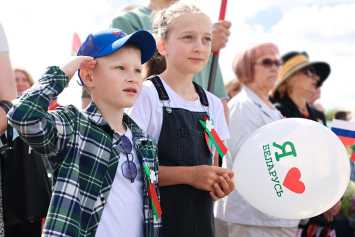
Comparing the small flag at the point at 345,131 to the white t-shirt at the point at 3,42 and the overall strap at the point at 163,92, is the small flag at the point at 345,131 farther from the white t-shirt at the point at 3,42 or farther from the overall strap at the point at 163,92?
the white t-shirt at the point at 3,42

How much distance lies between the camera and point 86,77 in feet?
5.89

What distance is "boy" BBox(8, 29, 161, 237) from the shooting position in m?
1.48

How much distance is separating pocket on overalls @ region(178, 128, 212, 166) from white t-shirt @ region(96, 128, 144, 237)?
306 mm

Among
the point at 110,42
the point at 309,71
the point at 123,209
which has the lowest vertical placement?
the point at 123,209

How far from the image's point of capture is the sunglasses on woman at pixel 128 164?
1.70 m

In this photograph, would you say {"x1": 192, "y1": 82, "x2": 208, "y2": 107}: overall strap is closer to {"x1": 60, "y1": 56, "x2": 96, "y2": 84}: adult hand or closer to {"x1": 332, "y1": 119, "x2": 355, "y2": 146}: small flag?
{"x1": 60, "y1": 56, "x2": 96, "y2": 84}: adult hand

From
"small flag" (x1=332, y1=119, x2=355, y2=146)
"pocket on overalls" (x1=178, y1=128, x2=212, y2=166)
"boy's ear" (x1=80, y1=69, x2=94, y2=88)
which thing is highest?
"boy's ear" (x1=80, y1=69, x2=94, y2=88)

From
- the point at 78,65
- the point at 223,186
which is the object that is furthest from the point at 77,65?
the point at 223,186

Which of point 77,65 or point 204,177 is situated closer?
point 77,65

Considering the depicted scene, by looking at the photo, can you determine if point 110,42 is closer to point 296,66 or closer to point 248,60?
point 248,60

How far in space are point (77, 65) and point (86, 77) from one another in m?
0.15

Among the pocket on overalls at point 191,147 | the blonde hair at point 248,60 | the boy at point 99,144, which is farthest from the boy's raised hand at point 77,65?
the blonde hair at point 248,60

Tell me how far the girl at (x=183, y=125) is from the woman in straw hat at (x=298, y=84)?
5.70 ft

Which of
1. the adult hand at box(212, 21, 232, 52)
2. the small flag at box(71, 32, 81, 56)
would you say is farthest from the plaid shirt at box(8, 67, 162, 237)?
the small flag at box(71, 32, 81, 56)
